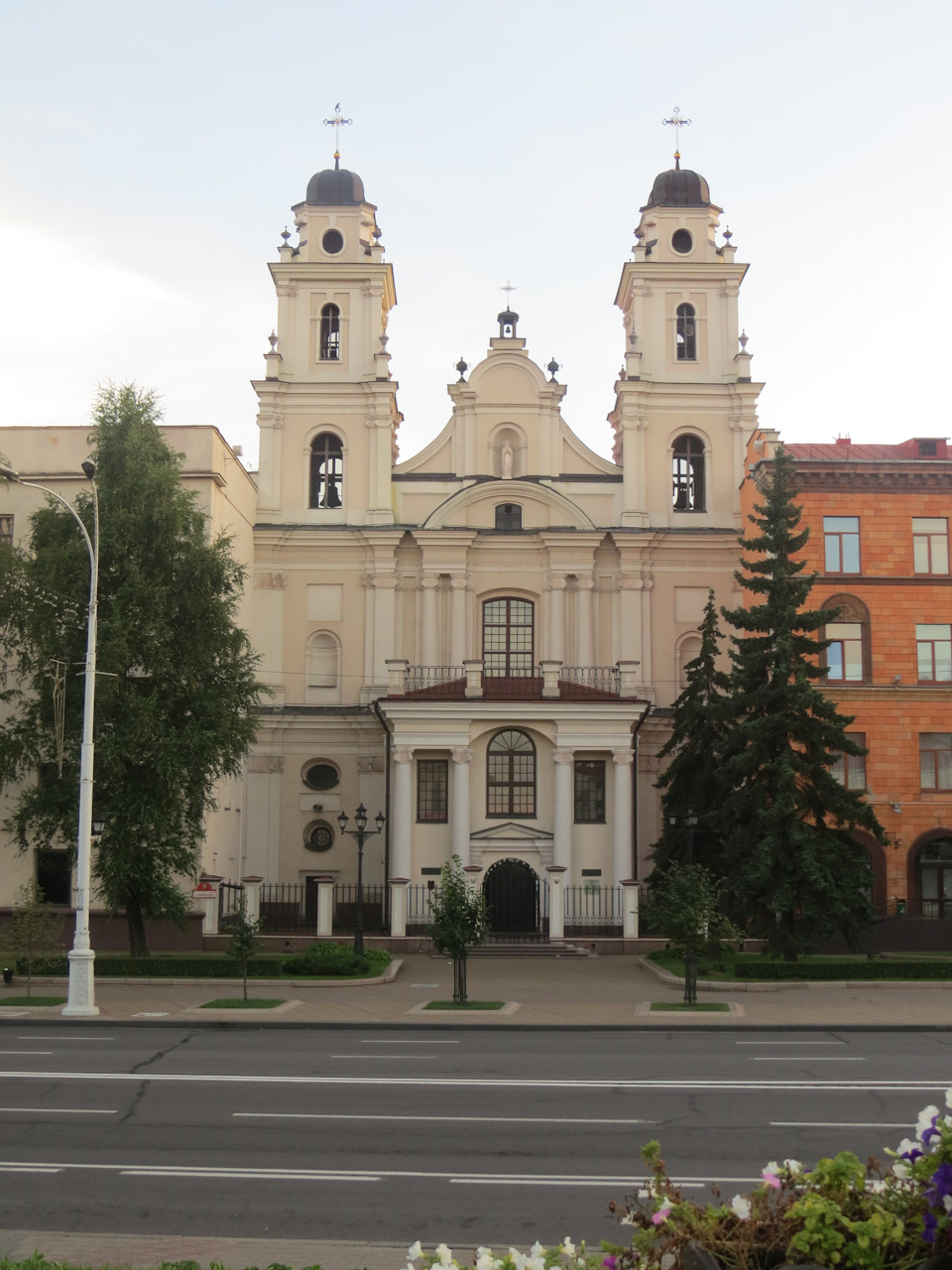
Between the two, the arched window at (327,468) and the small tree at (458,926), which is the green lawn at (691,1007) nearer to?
the small tree at (458,926)

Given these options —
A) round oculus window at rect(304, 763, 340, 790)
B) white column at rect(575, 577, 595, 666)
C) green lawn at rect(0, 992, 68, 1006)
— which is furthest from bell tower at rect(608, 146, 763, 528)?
green lawn at rect(0, 992, 68, 1006)

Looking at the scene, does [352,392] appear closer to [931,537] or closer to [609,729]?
[609,729]

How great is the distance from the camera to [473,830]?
141 ft

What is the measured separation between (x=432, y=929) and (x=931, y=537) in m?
25.7

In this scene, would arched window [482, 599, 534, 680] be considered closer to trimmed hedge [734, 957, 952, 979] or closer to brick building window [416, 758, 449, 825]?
brick building window [416, 758, 449, 825]

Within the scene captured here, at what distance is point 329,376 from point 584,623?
13654 mm

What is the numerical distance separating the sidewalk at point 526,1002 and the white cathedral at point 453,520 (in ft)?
47.0

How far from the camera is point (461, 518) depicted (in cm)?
4953

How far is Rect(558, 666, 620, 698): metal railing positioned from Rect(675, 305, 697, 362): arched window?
13.2 m

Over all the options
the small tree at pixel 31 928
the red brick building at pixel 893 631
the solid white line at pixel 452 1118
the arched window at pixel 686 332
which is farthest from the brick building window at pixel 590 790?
the solid white line at pixel 452 1118

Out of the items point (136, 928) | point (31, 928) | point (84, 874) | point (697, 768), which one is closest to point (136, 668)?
point (136, 928)

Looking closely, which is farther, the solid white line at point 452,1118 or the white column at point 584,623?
the white column at point 584,623

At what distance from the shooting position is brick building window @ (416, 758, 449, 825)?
4334 cm

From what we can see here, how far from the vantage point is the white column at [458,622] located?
4881 centimetres
